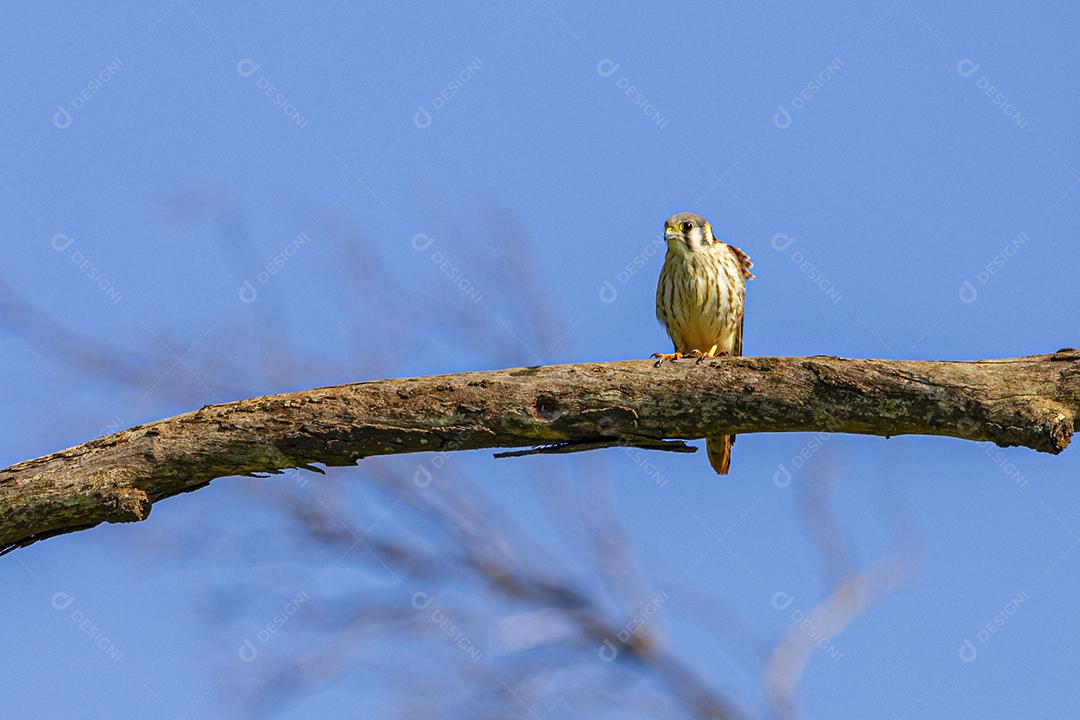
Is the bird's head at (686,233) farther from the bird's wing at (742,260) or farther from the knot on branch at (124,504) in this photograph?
the knot on branch at (124,504)

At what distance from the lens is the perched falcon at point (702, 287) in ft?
20.8

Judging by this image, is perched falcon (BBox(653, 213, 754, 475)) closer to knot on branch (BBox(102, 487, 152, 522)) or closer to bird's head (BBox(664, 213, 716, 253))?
bird's head (BBox(664, 213, 716, 253))

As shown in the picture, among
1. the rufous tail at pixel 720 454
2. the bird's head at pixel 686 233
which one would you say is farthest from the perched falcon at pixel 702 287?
the rufous tail at pixel 720 454

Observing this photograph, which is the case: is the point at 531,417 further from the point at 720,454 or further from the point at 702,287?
the point at 702,287

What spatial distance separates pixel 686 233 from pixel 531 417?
288cm

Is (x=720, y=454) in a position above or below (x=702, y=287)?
below

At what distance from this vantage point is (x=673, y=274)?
647 cm

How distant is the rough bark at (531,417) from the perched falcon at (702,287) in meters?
2.41

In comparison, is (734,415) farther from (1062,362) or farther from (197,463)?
(197,463)

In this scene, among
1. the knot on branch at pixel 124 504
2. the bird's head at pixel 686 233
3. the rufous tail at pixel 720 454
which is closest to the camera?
the knot on branch at pixel 124 504

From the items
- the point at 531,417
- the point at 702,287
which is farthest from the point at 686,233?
the point at 531,417

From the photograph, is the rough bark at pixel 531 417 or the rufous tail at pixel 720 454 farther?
the rufous tail at pixel 720 454

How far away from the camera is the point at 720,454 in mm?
5664

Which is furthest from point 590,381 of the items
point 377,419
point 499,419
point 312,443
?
point 312,443
